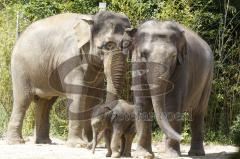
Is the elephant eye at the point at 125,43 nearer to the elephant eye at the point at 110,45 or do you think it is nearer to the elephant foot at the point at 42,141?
the elephant eye at the point at 110,45

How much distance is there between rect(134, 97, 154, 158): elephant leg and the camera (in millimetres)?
6730

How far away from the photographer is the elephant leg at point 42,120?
389 inches

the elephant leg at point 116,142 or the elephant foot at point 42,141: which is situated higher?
the elephant leg at point 116,142

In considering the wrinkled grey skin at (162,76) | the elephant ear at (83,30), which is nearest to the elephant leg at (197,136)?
the wrinkled grey skin at (162,76)

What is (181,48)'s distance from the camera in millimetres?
7020

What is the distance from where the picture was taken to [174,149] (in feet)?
22.8

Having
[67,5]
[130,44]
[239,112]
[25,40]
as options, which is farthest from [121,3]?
[130,44]

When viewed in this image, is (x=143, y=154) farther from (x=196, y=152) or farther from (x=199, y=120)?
(x=199, y=120)

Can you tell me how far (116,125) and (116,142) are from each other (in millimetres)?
211

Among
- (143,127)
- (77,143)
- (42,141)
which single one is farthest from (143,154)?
(42,141)

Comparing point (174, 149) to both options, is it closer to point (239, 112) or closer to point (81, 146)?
point (81, 146)

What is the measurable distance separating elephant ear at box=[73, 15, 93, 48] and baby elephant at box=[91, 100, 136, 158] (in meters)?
2.17

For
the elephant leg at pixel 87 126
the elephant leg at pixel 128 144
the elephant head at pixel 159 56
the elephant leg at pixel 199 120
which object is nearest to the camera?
the elephant head at pixel 159 56

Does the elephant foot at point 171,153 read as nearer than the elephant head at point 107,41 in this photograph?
Yes
